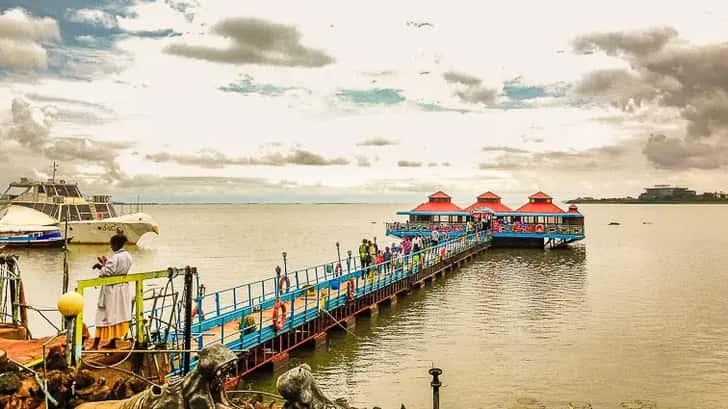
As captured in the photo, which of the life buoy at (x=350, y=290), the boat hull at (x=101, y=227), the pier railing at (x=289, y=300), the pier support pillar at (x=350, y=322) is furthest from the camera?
the boat hull at (x=101, y=227)

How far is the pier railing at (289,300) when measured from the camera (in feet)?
51.4

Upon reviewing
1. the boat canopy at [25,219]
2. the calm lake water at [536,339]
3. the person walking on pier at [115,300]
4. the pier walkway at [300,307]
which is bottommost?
the calm lake water at [536,339]

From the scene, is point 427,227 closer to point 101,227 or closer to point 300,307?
point 300,307

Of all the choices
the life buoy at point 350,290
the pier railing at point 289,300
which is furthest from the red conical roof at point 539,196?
the life buoy at point 350,290

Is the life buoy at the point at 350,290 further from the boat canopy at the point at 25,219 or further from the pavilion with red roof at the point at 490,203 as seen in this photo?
the pavilion with red roof at the point at 490,203

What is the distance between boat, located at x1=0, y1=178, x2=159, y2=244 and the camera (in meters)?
60.5

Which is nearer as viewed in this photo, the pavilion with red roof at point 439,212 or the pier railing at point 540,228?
the pier railing at point 540,228

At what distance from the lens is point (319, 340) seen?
1981cm

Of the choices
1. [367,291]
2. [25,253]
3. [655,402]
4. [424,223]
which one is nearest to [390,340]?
[367,291]

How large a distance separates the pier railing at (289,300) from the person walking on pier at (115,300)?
10.1 feet

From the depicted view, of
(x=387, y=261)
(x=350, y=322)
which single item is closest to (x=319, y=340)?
(x=350, y=322)

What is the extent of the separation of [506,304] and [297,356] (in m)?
13.8

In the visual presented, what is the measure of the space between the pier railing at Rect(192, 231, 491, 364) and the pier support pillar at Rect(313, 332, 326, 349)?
2.16ft

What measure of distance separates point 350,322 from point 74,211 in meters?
50.2
